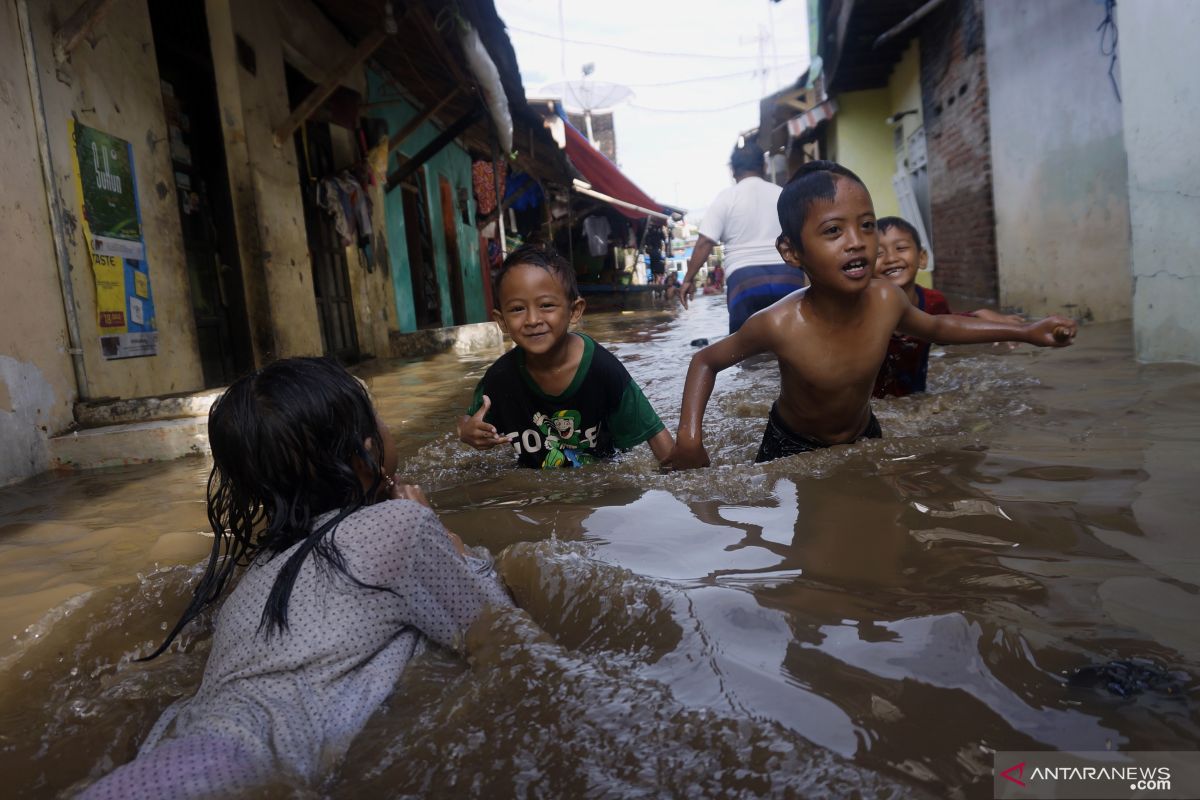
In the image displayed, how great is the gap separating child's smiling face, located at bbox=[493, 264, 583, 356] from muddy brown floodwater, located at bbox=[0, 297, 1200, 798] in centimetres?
52

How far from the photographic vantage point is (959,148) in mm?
10766

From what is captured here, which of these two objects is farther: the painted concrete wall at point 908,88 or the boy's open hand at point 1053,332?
the painted concrete wall at point 908,88

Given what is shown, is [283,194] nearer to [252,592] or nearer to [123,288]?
[123,288]

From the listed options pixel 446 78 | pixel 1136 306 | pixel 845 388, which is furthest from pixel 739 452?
pixel 446 78

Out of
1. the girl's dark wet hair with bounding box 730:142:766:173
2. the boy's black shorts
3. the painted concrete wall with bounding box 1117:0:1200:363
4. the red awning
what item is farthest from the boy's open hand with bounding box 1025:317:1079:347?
the red awning

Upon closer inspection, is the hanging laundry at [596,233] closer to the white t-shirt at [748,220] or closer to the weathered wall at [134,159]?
the white t-shirt at [748,220]

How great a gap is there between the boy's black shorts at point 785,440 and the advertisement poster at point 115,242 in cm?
355

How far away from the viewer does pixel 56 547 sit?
8.72ft

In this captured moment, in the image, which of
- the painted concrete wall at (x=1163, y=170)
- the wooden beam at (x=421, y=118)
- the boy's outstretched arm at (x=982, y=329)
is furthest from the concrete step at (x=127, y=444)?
the wooden beam at (x=421, y=118)

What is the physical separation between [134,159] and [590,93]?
2675 cm

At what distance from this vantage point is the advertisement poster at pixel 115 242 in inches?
177

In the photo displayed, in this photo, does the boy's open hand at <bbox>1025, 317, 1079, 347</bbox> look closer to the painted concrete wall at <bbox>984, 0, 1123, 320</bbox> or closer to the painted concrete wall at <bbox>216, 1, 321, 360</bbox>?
the painted concrete wall at <bbox>984, 0, 1123, 320</bbox>

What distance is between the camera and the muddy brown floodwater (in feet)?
3.83

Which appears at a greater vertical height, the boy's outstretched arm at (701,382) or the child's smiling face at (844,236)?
the child's smiling face at (844,236)
